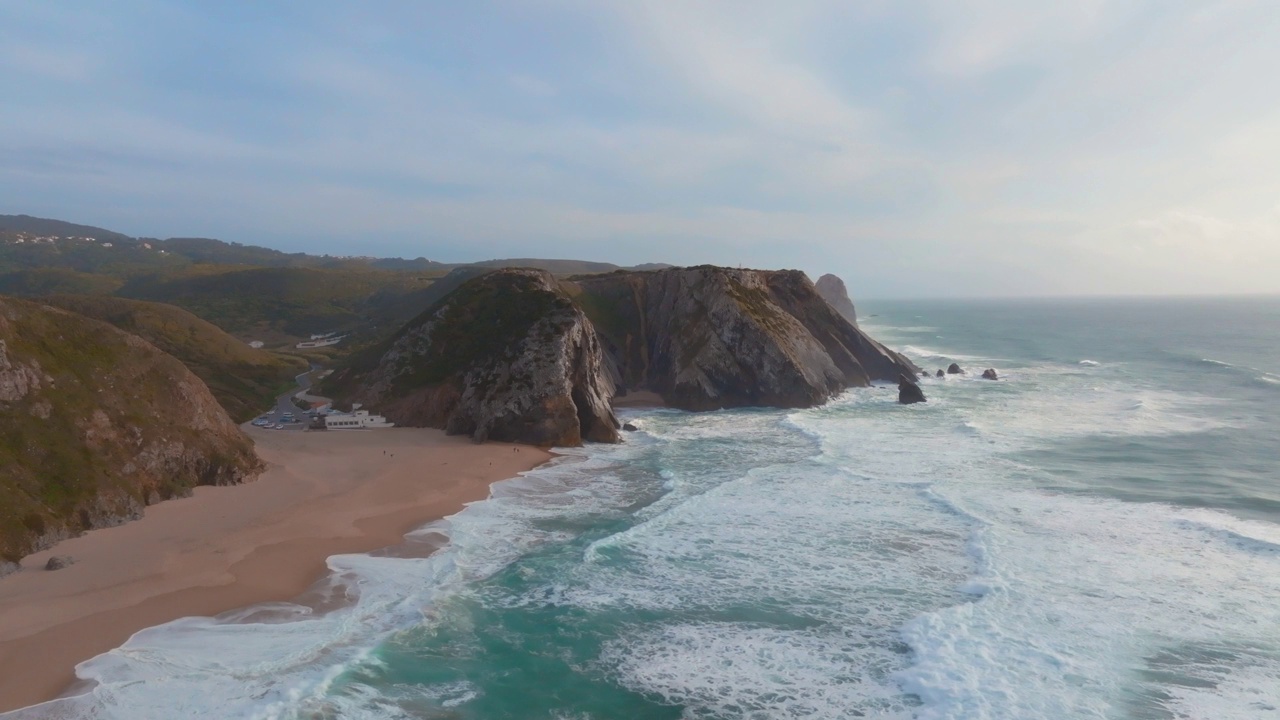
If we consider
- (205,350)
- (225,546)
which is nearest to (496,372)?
(225,546)

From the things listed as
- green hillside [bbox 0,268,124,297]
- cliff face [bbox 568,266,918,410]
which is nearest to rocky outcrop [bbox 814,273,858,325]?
cliff face [bbox 568,266,918,410]

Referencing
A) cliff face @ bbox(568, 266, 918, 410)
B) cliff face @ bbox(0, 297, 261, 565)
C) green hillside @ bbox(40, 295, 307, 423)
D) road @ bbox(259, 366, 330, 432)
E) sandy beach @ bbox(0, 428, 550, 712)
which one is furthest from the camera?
cliff face @ bbox(568, 266, 918, 410)

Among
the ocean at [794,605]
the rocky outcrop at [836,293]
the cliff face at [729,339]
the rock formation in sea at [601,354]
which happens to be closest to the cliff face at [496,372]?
the rock formation in sea at [601,354]

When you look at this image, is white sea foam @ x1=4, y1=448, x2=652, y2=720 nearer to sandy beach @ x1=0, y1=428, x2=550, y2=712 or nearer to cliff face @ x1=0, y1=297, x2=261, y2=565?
sandy beach @ x1=0, y1=428, x2=550, y2=712

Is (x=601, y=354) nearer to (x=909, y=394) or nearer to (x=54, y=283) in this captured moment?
(x=909, y=394)

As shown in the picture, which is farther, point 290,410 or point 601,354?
point 601,354

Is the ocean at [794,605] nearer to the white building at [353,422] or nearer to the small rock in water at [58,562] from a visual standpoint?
the small rock in water at [58,562]
